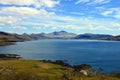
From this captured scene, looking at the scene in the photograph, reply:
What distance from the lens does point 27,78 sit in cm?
2428

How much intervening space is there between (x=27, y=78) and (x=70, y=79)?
474 centimetres

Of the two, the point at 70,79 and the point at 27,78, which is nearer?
the point at 27,78

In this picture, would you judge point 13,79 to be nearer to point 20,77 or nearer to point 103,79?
point 20,77

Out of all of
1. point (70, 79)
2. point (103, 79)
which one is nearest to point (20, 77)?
point (70, 79)

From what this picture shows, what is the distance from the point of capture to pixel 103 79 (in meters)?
26.2

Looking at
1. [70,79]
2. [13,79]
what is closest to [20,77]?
[13,79]

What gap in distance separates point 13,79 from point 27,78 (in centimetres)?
154

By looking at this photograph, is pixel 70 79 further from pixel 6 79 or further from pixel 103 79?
pixel 6 79

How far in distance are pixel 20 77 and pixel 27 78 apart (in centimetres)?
110

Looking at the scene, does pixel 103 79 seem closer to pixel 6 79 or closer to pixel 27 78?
pixel 27 78

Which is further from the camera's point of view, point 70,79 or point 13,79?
point 70,79

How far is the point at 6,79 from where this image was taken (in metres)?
25.7

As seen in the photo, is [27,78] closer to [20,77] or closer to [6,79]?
[20,77]

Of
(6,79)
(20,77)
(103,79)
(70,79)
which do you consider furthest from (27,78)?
(103,79)
